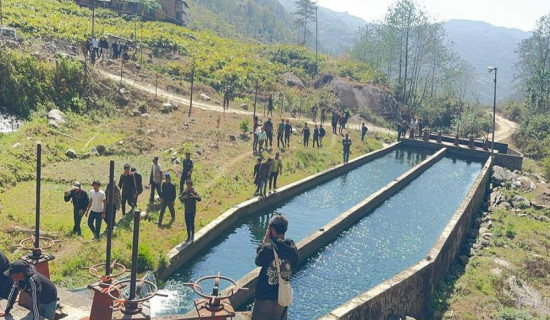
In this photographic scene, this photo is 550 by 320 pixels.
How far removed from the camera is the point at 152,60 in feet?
134

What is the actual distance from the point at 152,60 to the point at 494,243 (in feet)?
102

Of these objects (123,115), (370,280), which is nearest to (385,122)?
(123,115)

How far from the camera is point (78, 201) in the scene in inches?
494

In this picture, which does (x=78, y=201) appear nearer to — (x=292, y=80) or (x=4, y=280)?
(x=4, y=280)

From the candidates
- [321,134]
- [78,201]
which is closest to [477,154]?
[321,134]

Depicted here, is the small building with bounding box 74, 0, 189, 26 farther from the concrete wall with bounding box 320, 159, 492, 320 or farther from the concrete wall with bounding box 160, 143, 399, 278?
the concrete wall with bounding box 320, 159, 492, 320

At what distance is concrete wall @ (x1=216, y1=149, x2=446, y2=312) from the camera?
472 inches

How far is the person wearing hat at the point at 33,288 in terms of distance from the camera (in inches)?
261

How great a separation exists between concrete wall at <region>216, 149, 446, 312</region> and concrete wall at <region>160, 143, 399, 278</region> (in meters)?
2.01

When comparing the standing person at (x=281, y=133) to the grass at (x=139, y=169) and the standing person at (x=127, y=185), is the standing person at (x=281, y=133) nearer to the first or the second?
the grass at (x=139, y=169)

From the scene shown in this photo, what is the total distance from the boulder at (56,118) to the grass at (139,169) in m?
0.46

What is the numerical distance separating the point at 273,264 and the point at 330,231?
10883 mm

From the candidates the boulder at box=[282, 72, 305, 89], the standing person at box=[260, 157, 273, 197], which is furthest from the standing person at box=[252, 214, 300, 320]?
the boulder at box=[282, 72, 305, 89]

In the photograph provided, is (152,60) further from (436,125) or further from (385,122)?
(436,125)
